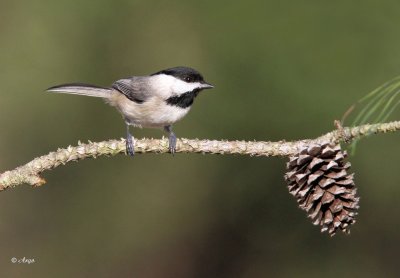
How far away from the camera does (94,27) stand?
4250 mm

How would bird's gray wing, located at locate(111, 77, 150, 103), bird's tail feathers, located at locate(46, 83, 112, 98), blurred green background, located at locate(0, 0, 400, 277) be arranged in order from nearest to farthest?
1. bird's tail feathers, located at locate(46, 83, 112, 98)
2. bird's gray wing, located at locate(111, 77, 150, 103)
3. blurred green background, located at locate(0, 0, 400, 277)

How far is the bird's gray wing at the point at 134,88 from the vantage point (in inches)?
128

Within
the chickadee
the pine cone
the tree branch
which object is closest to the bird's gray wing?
the chickadee

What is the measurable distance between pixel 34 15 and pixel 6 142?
3.20 ft

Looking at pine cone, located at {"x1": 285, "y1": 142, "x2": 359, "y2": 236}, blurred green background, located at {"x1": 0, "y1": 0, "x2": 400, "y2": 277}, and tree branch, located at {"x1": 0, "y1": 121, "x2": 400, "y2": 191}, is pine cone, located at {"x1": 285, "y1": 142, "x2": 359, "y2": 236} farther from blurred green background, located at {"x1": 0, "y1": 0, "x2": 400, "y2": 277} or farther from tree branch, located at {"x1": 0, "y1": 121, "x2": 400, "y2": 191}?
blurred green background, located at {"x1": 0, "y1": 0, "x2": 400, "y2": 277}

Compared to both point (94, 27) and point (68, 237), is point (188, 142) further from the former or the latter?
point (94, 27)

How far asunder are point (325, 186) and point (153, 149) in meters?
0.63

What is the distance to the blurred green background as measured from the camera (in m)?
3.45

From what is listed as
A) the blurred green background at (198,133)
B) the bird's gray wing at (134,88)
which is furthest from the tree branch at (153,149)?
the blurred green background at (198,133)

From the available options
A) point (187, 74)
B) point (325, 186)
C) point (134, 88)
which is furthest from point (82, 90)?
point (325, 186)

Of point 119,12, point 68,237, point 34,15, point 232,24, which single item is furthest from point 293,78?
point 34,15

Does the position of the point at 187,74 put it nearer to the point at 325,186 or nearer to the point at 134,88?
the point at 134,88

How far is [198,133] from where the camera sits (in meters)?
3.67

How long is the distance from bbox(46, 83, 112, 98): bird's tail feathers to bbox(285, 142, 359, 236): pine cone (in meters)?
1.71
